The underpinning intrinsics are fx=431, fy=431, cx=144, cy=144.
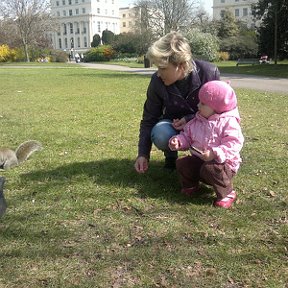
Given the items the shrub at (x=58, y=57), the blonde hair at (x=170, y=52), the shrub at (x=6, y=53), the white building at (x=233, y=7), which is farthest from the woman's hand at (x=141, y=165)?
the white building at (x=233, y=7)

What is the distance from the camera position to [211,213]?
11.5ft

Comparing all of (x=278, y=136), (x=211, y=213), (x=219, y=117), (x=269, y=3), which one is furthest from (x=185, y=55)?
(x=269, y=3)

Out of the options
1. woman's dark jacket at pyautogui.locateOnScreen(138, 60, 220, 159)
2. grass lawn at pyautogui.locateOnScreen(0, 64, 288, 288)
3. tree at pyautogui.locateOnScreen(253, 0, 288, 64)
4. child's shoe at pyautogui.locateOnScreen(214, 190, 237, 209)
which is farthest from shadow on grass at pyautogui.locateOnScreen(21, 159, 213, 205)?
tree at pyautogui.locateOnScreen(253, 0, 288, 64)

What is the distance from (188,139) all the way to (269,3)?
3135 centimetres

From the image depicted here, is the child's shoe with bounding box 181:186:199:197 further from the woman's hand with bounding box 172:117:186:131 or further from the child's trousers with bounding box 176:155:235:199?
the woman's hand with bounding box 172:117:186:131

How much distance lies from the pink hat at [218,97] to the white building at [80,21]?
394 feet

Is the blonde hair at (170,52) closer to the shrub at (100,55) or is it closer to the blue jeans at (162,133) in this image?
the blue jeans at (162,133)

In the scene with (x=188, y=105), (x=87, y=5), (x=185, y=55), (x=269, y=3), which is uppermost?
(x=87, y=5)

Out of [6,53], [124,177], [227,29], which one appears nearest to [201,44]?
[227,29]

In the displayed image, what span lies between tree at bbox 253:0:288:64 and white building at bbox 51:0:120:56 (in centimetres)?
9170

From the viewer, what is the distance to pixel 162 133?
4094 mm

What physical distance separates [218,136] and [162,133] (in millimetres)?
631

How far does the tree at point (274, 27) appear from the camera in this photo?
30.5 m

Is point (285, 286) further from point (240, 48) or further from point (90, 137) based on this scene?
point (240, 48)
